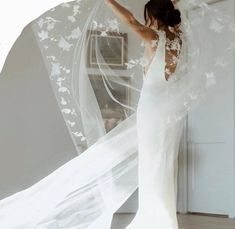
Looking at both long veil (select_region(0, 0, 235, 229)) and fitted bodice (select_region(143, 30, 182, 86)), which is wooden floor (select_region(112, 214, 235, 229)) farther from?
fitted bodice (select_region(143, 30, 182, 86))

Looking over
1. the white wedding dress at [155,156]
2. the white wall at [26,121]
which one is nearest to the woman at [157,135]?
the white wedding dress at [155,156]

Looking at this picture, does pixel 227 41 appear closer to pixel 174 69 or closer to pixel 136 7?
pixel 174 69

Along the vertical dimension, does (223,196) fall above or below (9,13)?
below

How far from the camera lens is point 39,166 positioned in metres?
4.85

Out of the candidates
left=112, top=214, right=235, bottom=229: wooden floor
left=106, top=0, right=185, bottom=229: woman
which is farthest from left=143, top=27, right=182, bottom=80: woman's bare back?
left=112, top=214, right=235, bottom=229: wooden floor

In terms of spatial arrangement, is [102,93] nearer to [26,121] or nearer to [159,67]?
[159,67]

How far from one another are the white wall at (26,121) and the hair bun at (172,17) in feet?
7.96

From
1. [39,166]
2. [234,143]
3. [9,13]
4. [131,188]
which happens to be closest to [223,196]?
[234,143]

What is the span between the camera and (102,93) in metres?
2.91

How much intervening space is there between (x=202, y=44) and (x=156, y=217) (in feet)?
2.78

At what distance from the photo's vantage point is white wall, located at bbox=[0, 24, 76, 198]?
485cm

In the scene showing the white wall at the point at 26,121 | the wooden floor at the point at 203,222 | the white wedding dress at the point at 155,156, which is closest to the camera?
the white wedding dress at the point at 155,156

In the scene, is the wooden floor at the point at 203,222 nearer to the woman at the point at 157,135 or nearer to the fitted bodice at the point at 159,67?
the woman at the point at 157,135

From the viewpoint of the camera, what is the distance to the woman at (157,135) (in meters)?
2.55
